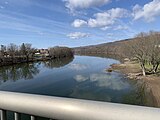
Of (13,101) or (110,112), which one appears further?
(13,101)

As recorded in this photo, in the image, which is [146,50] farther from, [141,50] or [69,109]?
[69,109]

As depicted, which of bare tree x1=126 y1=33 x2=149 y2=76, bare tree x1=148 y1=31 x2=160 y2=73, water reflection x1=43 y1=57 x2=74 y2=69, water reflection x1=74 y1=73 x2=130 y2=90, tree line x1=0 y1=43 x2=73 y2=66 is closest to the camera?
water reflection x1=74 y1=73 x2=130 y2=90

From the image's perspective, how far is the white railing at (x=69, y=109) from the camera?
1.06m

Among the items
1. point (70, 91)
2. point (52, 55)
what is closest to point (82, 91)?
point (70, 91)

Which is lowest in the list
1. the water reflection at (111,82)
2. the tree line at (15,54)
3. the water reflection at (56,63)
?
the water reflection at (56,63)

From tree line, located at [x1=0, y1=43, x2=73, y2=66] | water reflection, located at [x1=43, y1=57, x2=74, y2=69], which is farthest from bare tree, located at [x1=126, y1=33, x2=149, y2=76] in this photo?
tree line, located at [x1=0, y1=43, x2=73, y2=66]

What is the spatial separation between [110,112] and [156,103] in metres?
21.3

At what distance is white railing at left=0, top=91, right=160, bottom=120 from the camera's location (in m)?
1.06

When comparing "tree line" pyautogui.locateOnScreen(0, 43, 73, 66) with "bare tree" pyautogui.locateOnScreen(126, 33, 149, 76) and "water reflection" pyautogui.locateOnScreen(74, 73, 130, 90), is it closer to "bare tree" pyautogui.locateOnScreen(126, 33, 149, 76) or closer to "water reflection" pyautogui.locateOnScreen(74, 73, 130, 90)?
"water reflection" pyautogui.locateOnScreen(74, 73, 130, 90)

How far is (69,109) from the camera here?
1.20 metres

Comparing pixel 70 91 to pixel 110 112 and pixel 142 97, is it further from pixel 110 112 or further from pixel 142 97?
pixel 110 112

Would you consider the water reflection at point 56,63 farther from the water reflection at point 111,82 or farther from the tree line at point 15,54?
the water reflection at point 111,82

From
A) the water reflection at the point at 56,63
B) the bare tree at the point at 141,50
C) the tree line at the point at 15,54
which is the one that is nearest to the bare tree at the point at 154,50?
the bare tree at the point at 141,50

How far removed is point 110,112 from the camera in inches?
43.1
